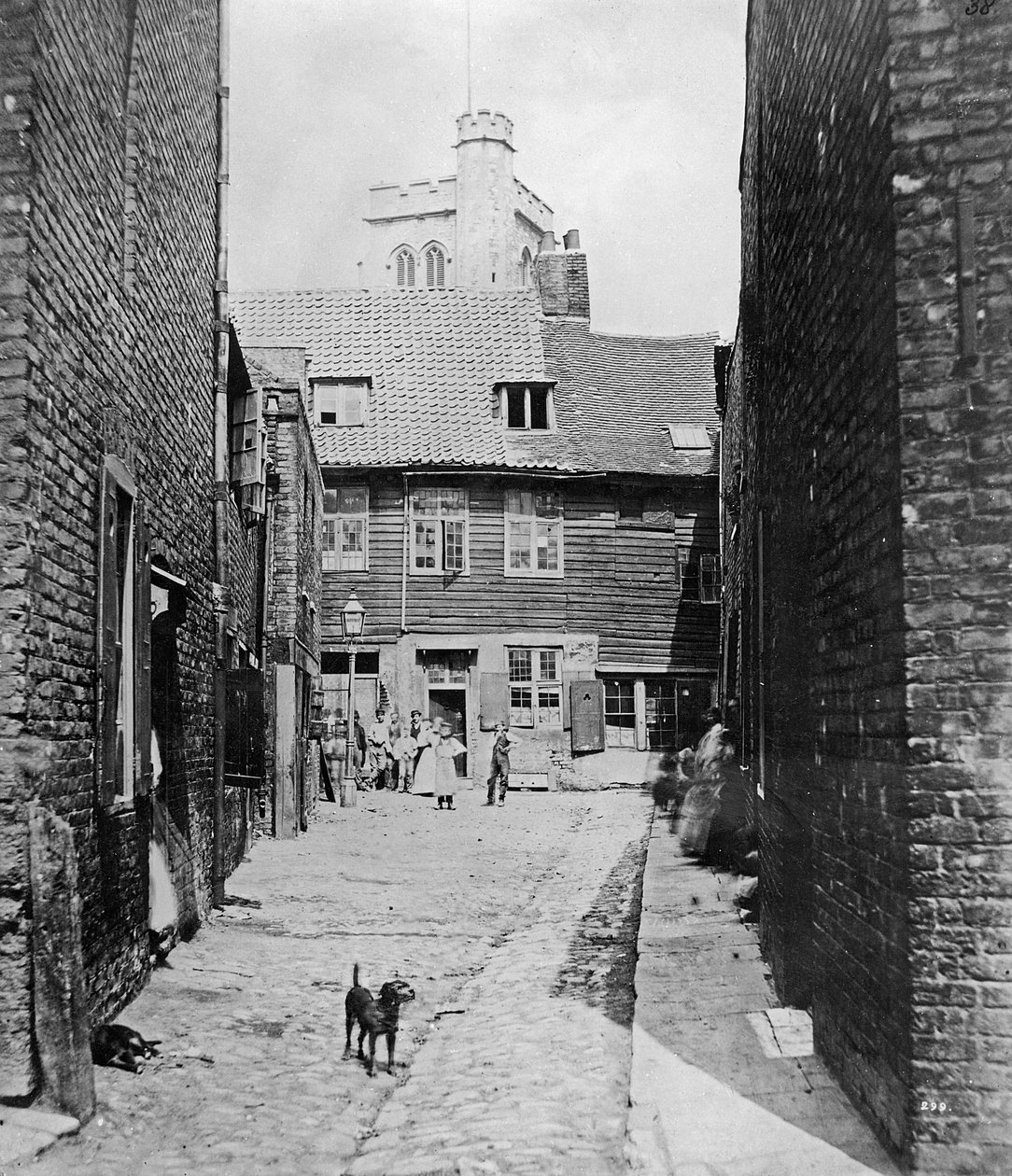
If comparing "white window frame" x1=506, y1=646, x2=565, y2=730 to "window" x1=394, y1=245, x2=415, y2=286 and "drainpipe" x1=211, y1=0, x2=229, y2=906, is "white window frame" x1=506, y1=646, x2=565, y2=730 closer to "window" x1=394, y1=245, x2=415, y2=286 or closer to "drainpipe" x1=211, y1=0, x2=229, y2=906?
"drainpipe" x1=211, y1=0, x2=229, y2=906

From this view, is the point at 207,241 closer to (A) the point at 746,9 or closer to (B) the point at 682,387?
(A) the point at 746,9

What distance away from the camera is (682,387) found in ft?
100

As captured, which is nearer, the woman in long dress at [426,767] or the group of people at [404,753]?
the group of people at [404,753]

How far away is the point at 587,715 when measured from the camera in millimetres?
25938

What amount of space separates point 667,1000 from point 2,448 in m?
4.08

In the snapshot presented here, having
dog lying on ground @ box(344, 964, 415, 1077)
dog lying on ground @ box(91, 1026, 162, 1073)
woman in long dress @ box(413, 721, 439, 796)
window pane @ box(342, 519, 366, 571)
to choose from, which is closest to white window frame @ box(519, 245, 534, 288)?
window pane @ box(342, 519, 366, 571)

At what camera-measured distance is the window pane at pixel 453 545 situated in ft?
87.7

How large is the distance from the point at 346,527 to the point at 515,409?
4960 millimetres

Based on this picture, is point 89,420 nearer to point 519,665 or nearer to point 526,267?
point 519,665

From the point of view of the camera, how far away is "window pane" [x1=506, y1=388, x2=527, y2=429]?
2802 centimetres

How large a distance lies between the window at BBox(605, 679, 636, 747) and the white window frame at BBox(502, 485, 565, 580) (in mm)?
2831

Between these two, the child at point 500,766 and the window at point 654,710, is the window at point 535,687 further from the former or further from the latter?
the child at point 500,766

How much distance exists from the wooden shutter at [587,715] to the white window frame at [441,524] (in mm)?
3631

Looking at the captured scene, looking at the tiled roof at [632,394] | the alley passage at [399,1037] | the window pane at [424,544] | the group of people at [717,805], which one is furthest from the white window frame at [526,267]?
the alley passage at [399,1037]
